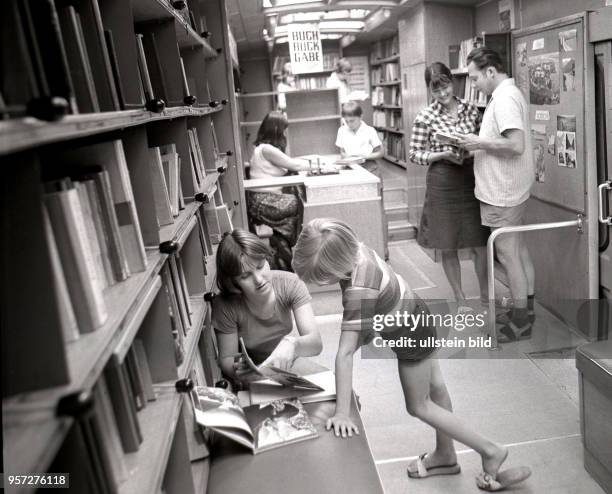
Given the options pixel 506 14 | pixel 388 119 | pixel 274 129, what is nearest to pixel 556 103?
pixel 506 14

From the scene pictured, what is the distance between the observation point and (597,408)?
7.66 feet

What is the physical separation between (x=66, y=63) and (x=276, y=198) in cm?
355

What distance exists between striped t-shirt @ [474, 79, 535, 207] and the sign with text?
247 centimetres

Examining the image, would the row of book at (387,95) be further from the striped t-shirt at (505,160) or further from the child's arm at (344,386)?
the child's arm at (344,386)

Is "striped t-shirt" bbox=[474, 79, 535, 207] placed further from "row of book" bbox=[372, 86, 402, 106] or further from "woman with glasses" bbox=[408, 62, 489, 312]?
"row of book" bbox=[372, 86, 402, 106]

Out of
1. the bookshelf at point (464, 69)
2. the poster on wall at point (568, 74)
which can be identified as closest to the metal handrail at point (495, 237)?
the poster on wall at point (568, 74)

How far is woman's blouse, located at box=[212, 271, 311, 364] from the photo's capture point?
2391 millimetres

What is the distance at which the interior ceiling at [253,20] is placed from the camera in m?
5.31

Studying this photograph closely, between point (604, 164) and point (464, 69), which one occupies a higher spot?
point (464, 69)

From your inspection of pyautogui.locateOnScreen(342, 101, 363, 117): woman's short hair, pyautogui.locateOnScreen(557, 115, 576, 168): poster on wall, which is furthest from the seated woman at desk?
pyautogui.locateOnScreen(557, 115, 576, 168): poster on wall

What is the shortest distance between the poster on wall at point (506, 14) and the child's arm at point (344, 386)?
3.24 meters

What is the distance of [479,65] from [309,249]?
6.78 ft

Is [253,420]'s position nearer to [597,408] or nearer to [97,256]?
[97,256]

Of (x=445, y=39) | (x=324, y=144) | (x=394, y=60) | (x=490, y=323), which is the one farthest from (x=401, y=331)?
(x=394, y=60)
